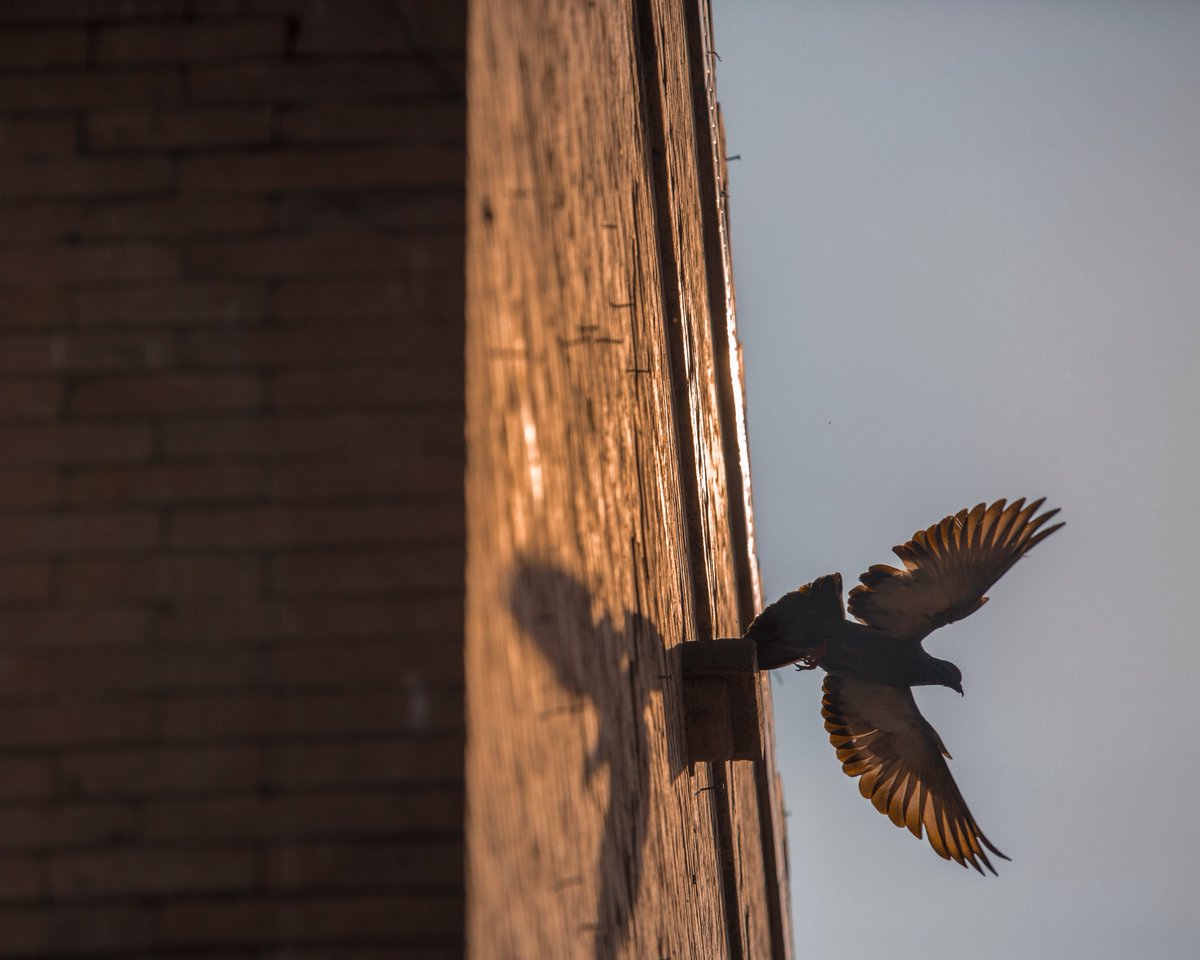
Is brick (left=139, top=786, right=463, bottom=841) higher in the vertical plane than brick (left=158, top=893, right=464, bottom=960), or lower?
higher

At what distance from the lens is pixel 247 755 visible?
192cm

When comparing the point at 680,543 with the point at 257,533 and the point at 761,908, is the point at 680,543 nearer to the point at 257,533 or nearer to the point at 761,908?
the point at 257,533

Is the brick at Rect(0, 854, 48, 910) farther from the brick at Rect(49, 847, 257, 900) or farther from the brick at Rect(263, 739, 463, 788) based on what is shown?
the brick at Rect(263, 739, 463, 788)

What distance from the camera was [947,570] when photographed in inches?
221

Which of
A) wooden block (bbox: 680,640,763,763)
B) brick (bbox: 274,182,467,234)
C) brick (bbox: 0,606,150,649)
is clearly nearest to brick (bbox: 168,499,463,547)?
brick (bbox: 0,606,150,649)

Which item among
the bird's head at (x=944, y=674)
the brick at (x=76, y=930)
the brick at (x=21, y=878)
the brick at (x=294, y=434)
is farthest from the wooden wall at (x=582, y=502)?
the bird's head at (x=944, y=674)

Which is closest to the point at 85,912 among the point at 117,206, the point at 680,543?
the point at 117,206

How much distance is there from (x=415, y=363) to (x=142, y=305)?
1.66ft

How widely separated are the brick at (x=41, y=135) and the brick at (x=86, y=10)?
205 mm

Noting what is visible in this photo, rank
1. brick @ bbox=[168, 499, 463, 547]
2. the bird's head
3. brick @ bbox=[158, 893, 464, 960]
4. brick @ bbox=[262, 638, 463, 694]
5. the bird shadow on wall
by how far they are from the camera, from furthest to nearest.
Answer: the bird's head
the bird shadow on wall
brick @ bbox=[168, 499, 463, 547]
brick @ bbox=[262, 638, 463, 694]
brick @ bbox=[158, 893, 464, 960]

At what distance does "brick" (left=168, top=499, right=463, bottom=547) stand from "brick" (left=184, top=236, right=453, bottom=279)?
1.22 ft

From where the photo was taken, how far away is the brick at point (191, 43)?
2.24 m

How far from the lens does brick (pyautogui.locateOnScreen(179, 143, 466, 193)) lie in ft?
7.05

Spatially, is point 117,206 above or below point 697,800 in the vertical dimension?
above
